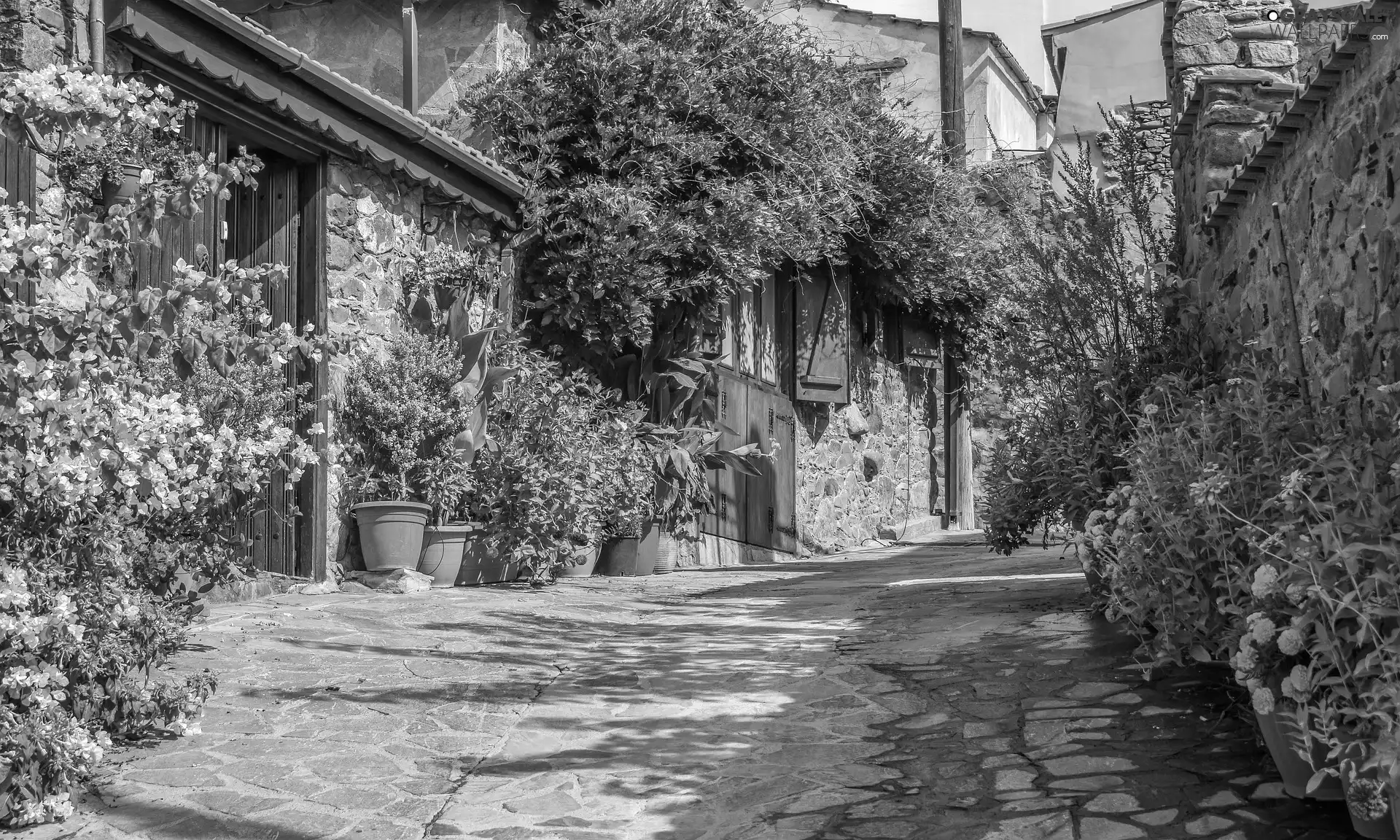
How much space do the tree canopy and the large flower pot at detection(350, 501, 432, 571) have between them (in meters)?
2.28

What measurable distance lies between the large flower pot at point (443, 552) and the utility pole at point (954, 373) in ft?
28.0

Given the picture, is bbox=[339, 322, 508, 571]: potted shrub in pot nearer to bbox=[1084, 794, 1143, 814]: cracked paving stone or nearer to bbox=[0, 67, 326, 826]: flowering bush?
bbox=[0, 67, 326, 826]: flowering bush

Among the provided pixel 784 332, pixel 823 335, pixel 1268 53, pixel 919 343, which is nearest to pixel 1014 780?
pixel 1268 53

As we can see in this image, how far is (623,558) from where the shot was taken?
1015 centimetres

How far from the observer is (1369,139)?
4.34 metres

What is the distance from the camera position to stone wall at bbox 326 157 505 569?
26.9 feet

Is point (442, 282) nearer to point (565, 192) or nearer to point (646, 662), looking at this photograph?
point (565, 192)

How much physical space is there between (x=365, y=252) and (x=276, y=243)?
607 mm

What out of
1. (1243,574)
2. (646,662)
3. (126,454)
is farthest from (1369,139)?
(126,454)

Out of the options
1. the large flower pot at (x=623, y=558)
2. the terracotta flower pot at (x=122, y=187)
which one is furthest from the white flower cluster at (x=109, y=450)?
the large flower pot at (x=623, y=558)

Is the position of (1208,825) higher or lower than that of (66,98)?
lower

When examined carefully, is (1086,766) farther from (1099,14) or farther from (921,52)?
(1099,14)

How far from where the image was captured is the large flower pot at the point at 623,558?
10109mm

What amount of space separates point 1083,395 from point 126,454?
4150mm
